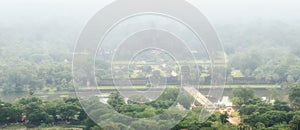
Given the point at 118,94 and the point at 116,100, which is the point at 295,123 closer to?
the point at 116,100

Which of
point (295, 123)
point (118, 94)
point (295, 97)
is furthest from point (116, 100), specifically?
point (295, 97)

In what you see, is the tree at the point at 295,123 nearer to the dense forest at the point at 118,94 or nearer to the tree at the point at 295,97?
the dense forest at the point at 118,94

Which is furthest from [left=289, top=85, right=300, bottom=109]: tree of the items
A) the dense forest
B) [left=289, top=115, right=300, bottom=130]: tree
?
[left=289, top=115, right=300, bottom=130]: tree

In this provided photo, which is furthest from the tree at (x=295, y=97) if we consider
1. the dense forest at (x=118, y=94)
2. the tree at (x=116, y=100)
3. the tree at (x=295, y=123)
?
the tree at (x=116, y=100)

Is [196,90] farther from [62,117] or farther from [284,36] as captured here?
[284,36]

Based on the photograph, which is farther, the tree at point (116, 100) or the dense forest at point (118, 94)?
the tree at point (116, 100)

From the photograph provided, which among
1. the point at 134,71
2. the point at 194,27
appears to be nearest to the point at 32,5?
the point at 134,71

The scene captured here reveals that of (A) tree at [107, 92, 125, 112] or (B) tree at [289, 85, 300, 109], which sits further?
(B) tree at [289, 85, 300, 109]

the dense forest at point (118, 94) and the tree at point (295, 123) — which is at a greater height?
the dense forest at point (118, 94)

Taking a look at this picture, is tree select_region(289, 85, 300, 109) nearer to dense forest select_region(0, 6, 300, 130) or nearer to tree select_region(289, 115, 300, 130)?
dense forest select_region(0, 6, 300, 130)

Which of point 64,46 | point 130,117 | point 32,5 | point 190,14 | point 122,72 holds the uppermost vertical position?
point 32,5

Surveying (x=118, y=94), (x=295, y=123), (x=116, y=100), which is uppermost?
(x=118, y=94)
